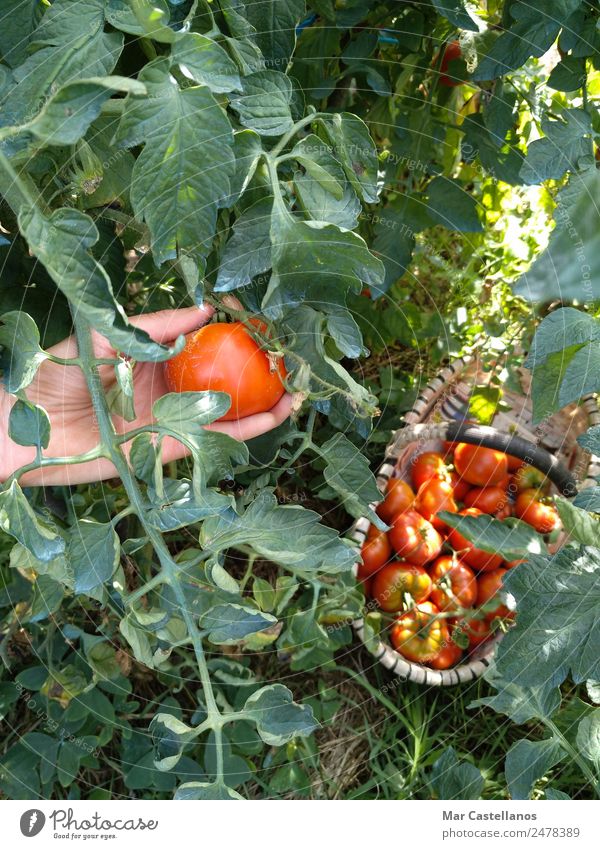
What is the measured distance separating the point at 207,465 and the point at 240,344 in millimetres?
161

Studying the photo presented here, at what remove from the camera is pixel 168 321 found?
33.6 inches

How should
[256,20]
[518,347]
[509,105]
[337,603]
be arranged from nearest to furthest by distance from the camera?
[256,20]
[509,105]
[337,603]
[518,347]

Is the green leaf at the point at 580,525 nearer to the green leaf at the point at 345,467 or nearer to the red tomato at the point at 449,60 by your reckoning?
the green leaf at the point at 345,467

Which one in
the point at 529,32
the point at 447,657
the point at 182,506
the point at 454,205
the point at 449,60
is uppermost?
the point at 529,32

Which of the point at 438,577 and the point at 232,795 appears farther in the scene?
the point at 438,577

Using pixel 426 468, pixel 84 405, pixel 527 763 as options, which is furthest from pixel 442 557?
pixel 84 405

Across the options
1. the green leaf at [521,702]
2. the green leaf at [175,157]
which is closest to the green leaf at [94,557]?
the green leaf at [175,157]

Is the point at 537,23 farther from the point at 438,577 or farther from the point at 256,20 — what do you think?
the point at 438,577

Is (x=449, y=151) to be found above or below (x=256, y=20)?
below

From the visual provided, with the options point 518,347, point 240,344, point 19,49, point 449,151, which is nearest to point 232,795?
point 240,344

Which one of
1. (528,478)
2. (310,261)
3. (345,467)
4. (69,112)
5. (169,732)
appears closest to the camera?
(69,112)

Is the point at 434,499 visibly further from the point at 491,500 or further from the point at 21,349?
the point at 21,349

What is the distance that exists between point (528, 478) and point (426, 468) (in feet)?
0.61

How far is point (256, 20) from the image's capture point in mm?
661
